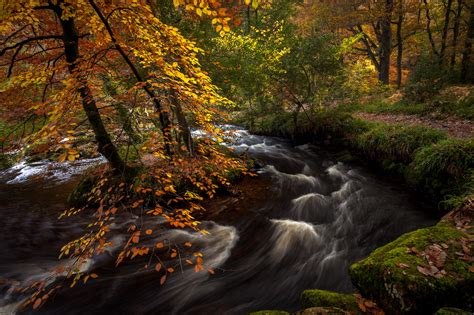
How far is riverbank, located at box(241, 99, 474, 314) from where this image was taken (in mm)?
2359

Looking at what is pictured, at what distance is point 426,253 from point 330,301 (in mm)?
1287

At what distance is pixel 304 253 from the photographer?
551 centimetres

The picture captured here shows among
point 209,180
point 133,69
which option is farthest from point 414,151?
point 133,69

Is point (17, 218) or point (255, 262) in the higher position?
point (17, 218)

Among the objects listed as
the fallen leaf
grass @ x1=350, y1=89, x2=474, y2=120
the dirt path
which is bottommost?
the fallen leaf

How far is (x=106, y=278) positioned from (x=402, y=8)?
1795cm

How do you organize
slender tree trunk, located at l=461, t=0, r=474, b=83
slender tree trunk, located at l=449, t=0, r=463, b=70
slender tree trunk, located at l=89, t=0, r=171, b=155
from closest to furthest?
slender tree trunk, located at l=89, t=0, r=171, b=155 → slender tree trunk, located at l=461, t=0, r=474, b=83 → slender tree trunk, located at l=449, t=0, r=463, b=70

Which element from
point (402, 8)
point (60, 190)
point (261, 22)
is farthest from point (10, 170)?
point (402, 8)

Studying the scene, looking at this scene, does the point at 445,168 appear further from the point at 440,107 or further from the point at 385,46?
the point at 385,46

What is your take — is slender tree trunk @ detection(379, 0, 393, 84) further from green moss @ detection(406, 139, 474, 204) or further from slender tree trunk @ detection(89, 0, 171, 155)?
slender tree trunk @ detection(89, 0, 171, 155)

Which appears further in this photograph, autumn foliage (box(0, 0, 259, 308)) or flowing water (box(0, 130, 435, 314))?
flowing water (box(0, 130, 435, 314))

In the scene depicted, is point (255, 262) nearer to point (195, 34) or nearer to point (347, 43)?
point (195, 34)

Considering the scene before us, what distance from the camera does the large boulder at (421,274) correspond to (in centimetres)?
234

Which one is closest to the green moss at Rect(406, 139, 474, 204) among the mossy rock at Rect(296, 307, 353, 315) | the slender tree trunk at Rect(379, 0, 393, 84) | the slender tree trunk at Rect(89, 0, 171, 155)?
the mossy rock at Rect(296, 307, 353, 315)
